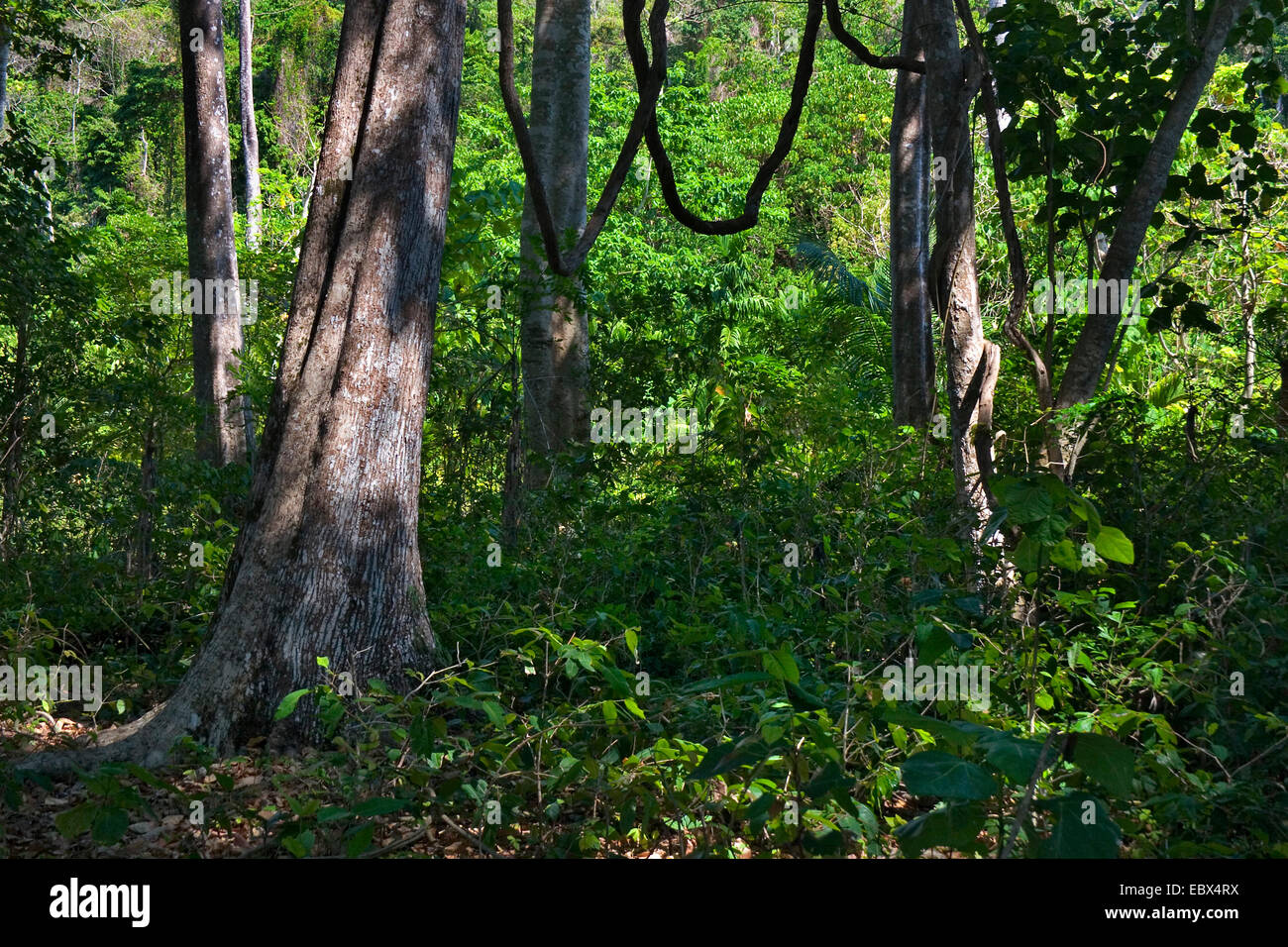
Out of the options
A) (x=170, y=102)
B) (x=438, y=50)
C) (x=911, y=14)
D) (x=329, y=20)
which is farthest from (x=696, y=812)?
(x=170, y=102)

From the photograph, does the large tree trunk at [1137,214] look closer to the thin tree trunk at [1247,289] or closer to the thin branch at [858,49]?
the thin branch at [858,49]

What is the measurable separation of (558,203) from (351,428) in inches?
179

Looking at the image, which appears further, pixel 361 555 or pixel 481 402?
pixel 481 402

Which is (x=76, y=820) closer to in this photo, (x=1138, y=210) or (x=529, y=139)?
(x=529, y=139)

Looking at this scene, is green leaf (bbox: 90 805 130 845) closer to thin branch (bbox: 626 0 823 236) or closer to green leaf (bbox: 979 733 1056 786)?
green leaf (bbox: 979 733 1056 786)

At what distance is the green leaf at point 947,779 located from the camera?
5.52ft

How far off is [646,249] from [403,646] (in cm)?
1486

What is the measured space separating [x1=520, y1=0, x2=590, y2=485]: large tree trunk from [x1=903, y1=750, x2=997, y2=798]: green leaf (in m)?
5.97

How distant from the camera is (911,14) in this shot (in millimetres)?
8234

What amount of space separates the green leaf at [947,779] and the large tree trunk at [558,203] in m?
5.97

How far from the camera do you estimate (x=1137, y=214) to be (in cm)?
541

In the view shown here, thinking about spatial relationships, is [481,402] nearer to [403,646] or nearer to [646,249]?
[403,646]

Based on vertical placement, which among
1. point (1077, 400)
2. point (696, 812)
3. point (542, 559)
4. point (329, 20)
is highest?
point (329, 20)

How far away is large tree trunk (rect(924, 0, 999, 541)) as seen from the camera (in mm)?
5293
